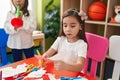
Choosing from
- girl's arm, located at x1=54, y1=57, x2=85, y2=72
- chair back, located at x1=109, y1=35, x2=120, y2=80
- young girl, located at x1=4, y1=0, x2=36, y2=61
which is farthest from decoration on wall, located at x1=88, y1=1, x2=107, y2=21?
girl's arm, located at x1=54, y1=57, x2=85, y2=72

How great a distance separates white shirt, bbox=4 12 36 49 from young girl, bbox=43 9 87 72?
490 millimetres

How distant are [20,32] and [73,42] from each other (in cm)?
68

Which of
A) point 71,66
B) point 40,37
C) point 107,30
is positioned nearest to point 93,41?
→ point 71,66

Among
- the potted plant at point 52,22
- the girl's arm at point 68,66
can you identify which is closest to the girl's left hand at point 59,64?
the girl's arm at point 68,66

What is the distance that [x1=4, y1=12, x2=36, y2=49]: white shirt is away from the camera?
152 cm

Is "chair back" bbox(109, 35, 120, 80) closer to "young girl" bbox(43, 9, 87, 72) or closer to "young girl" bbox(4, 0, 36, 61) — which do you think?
"young girl" bbox(43, 9, 87, 72)

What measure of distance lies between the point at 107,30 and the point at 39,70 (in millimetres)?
1044

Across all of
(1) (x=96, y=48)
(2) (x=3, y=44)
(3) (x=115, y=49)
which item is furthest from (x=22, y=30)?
(3) (x=115, y=49)

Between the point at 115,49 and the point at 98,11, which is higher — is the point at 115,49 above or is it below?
below

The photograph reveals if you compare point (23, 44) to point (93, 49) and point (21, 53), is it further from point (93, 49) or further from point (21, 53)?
point (93, 49)

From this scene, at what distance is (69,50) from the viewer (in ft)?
3.56

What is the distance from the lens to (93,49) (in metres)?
1.05

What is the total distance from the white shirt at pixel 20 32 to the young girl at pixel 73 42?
0.49 m

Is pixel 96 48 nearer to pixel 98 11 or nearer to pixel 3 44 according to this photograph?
pixel 98 11
